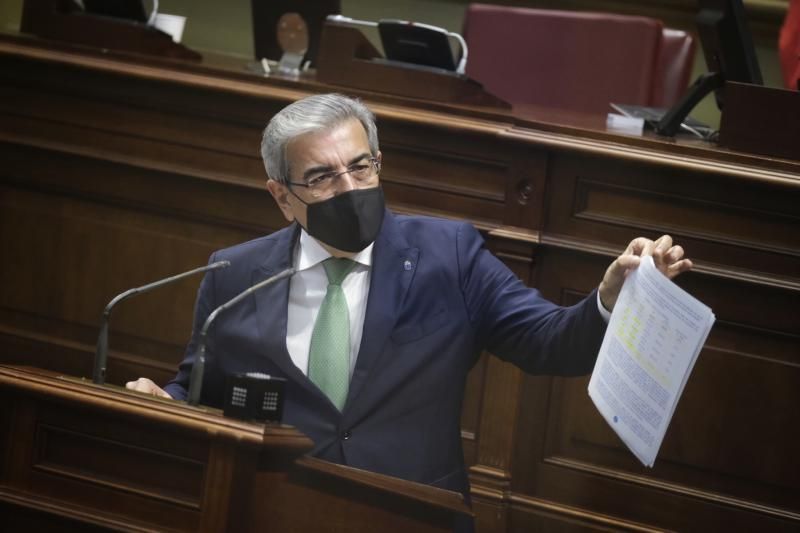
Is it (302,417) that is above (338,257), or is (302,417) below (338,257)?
below

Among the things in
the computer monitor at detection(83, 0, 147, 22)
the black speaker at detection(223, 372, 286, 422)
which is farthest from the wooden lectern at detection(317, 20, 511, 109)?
the black speaker at detection(223, 372, 286, 422)

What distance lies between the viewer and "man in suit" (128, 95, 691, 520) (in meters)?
2.05

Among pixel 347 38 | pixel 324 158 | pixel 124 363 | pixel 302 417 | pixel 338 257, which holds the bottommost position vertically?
pixel 124 363

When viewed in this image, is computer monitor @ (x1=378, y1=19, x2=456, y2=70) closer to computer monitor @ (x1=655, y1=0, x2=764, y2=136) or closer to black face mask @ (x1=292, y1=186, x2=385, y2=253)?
computer monitor @ (x1=655, y1=0, x2=764, y2=136)

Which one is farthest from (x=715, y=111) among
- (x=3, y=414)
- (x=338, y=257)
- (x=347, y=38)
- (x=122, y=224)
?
(x=3, y=414)

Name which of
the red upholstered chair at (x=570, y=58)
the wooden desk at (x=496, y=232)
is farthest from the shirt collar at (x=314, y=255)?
the red upholstered chair at (x=570, y=58)

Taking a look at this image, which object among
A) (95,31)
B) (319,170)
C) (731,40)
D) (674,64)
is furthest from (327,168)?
(674,64)

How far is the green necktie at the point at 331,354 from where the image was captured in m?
2.08

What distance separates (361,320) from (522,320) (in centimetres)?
29

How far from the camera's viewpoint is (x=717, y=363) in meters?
2.66

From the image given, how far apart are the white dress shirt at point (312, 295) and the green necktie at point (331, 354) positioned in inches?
0.6

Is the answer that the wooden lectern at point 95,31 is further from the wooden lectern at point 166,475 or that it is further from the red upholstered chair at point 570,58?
the wooden lectern at point 166,475

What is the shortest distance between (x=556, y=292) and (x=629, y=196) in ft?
0.92

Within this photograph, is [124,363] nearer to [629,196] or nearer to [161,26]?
[161,26]
